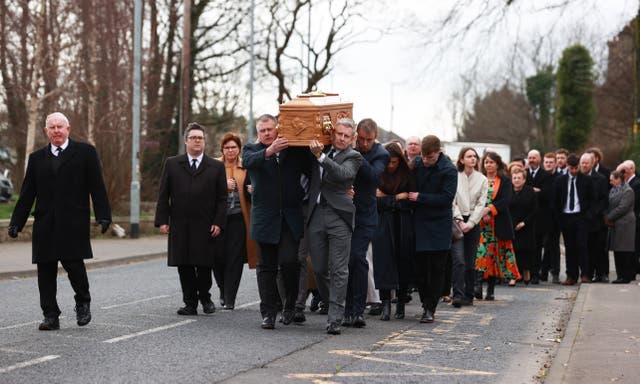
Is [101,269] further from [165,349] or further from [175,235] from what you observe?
[165,349]

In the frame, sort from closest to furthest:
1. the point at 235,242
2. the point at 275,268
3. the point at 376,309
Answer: the point at 275,268 → the point at 376,309 → the point at 235,242

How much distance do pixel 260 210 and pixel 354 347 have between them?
5.71ft

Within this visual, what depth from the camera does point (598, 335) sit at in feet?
31.7

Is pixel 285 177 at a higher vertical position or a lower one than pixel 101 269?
higher

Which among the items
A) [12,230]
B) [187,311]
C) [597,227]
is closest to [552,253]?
[597,227]

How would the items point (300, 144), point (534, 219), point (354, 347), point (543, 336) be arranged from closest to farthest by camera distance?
point (354, 347) < point (300, 144) < point (543, 336) < point (534, 219)

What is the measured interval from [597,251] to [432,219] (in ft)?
24.5

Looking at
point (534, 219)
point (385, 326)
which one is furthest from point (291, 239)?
point (534, 219)

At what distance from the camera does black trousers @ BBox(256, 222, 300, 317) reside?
32.4 feet

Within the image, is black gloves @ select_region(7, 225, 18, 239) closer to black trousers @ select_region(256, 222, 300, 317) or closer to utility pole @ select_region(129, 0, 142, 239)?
black trousers @ select_region(256, 222, 300, 317)

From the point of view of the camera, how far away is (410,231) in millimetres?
11094

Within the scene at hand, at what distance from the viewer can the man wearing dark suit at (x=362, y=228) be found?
33.6 feet

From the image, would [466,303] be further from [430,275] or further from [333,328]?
[333,328]

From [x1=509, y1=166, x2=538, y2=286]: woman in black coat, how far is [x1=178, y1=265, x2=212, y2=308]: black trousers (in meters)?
6.70
